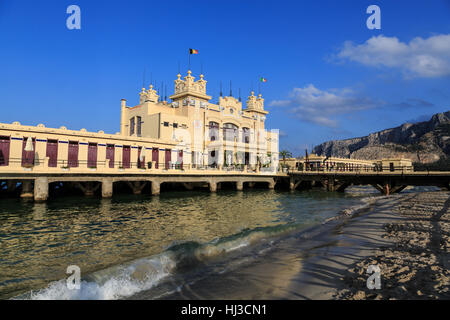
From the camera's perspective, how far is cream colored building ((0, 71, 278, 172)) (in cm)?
2881

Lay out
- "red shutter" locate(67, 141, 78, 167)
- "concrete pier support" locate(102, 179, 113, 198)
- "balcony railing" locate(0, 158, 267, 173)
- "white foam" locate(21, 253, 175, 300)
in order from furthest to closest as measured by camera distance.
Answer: "red shutter" locate(67, 141, 78, 167) → "concrete pier support" locate(102, 179, 113, 198) → "balcony railing" locate(0, 158, 267, 173) → "white foam" locate(21, 253, 175, 300)

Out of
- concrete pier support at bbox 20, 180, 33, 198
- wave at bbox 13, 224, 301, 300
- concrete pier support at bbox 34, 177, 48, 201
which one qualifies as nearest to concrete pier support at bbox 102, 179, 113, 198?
concrete pier support at bbox 34, 177, 48, 201

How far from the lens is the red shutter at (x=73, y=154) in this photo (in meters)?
31.6

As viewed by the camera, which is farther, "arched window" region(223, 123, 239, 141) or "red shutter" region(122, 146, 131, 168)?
"arched window" region(223, 123, 239, 141)

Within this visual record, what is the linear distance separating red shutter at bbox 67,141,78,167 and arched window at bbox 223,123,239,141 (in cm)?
2978

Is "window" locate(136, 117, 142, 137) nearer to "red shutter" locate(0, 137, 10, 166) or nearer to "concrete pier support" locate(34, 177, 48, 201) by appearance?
"red shutter" locate(0, 137, 10, 166)

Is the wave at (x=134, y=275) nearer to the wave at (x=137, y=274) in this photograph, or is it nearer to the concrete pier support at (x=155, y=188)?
the wave at (x=137, y=274)

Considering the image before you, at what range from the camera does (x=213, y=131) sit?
178ft

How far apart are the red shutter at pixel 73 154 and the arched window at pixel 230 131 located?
2978 cm

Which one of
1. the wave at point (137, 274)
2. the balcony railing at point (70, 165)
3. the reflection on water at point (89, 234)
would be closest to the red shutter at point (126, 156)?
the balcony railing at point (70, 165)

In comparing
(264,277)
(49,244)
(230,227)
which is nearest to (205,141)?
(230,227)

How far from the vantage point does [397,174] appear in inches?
1305
